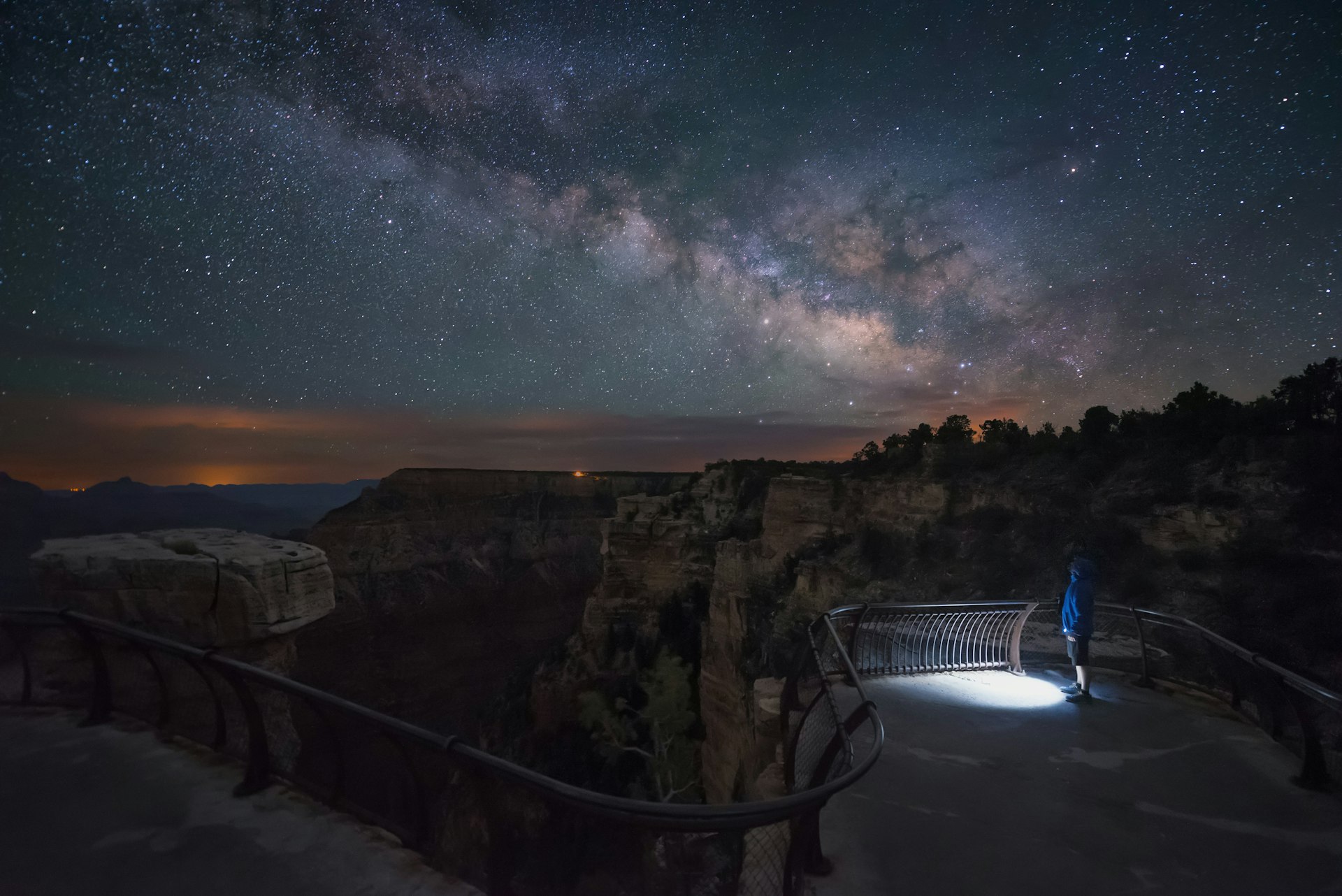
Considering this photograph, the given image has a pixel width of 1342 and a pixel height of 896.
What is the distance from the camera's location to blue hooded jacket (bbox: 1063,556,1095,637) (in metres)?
6.29

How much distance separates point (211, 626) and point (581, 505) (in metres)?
61.8

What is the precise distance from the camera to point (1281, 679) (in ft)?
14.8

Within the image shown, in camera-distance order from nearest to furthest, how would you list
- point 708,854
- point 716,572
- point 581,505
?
1. point 708,854
2. point 716,572
3. point 581,505

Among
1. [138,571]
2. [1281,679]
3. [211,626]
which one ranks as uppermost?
[138,571]

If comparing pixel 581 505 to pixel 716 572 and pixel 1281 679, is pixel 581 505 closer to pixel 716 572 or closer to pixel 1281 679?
pixel 716 572

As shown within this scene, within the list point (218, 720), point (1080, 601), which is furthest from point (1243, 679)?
point (218, 720)

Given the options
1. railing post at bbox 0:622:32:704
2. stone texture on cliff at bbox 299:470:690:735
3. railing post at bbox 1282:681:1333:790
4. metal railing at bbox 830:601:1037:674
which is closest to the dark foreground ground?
railing post at bbox 0:622:32:704

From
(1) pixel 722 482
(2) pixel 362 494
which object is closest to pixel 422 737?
(1) pixel 722 482

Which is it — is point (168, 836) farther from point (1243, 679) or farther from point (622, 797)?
point (1243, 679)

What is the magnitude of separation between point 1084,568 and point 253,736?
8.58m

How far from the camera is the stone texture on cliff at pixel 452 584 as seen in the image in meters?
41.8

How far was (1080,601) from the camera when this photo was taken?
6.39 meters

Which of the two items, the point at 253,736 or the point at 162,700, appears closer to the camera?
the point at 253,736

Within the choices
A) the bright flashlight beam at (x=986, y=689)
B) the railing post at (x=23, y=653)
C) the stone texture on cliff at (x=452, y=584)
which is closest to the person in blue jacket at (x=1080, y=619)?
the bright flashlight beam at (x=986, y=689)
